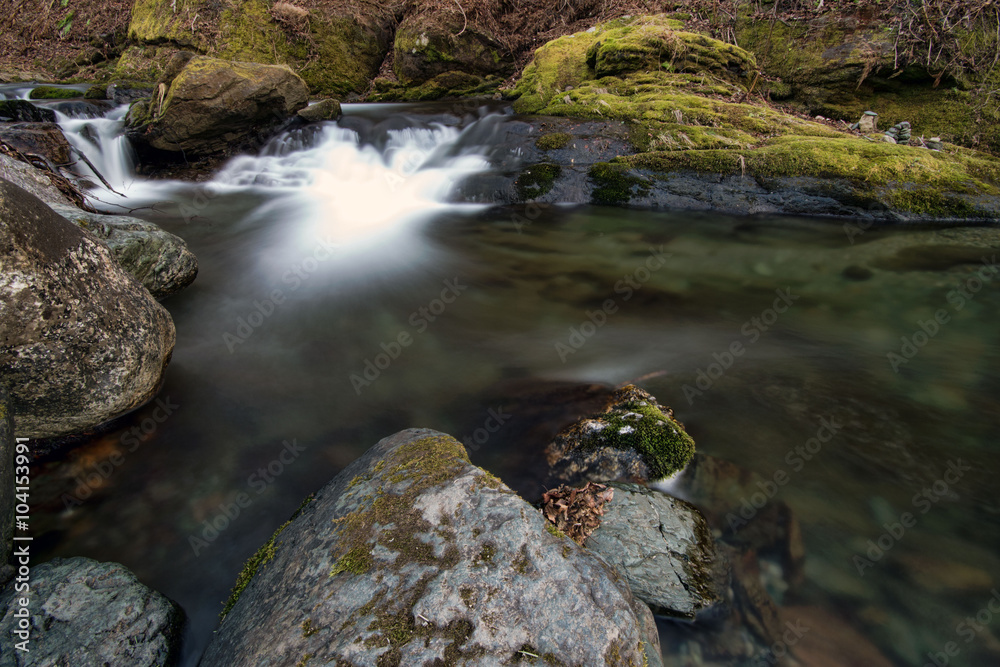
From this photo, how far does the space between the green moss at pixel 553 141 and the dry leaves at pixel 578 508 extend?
23.0 feet

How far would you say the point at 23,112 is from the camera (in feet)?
28.8

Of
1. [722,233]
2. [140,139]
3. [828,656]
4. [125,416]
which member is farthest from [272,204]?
[828,656]

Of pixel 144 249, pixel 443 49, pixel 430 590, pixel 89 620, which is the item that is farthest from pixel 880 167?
pixel 443 49

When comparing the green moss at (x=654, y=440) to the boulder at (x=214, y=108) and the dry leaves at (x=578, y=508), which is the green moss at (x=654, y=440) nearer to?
the dry leaves at (x=578, y=508)

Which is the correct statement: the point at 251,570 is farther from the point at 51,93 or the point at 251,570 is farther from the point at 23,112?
the point at 51,93

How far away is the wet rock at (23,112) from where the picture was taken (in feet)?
28.1

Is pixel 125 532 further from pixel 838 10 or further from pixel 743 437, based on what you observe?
pixel 838 10

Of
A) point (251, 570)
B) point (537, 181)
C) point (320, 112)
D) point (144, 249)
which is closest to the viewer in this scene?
point (251, 570)

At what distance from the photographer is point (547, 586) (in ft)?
5.80

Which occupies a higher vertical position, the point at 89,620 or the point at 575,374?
the point at 89,620

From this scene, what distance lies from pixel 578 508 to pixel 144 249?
190 inches

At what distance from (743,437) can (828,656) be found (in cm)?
153

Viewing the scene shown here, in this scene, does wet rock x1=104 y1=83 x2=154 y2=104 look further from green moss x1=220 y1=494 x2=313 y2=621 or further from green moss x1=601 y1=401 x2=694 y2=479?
green moss x1=601 y1=401 x2=694 y2=479

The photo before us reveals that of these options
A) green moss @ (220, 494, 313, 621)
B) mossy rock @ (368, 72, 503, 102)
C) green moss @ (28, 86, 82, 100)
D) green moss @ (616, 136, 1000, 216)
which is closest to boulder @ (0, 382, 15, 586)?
green moss @ (220, 494, 313, 621)
